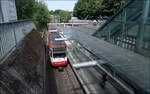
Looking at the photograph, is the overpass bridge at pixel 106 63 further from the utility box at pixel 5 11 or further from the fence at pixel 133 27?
the utility box at pixel 5 11

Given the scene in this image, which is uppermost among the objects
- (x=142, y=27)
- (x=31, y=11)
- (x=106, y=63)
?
(x=31, y=11)

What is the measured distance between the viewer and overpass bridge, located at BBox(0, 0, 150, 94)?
595 cm

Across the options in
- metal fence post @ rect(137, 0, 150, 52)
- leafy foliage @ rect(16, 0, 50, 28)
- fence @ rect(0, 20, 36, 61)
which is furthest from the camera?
leafy foliage @ rect(16, 0, 50, 28)

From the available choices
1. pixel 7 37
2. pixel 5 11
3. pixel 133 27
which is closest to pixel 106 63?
pixel 133 27

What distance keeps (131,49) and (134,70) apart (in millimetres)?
3806

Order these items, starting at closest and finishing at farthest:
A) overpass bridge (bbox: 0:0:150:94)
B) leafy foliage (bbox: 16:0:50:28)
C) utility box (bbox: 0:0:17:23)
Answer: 1. overpass bridge (bbox: 0:0:150:94)
2. utility box (bbox: 0:0:17:23)
3. leafy foliage (bbox: 16:0:50:28)

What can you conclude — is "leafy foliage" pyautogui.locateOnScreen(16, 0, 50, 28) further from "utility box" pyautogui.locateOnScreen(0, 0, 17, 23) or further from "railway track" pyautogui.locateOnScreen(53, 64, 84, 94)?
"railway track" pyautogui.locateOnScreen(53, 64, 84, 94)

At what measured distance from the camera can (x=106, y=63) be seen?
24.8ft

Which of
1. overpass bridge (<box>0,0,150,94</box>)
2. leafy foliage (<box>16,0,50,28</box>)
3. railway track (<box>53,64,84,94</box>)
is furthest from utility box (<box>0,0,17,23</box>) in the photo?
leafy foliage (<box>16,0,50,28</box>)

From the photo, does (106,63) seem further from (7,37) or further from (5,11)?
(5,11)

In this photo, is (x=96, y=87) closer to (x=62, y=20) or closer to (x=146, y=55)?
(x=146, y=55)

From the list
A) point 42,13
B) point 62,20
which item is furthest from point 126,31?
point 62,20

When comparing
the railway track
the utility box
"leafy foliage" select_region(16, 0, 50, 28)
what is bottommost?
the railway track

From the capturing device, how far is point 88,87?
390 inches
